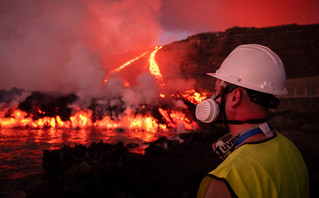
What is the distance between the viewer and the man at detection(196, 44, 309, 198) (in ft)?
3.69

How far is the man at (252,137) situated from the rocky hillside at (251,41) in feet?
127

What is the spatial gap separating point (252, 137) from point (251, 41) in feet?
155

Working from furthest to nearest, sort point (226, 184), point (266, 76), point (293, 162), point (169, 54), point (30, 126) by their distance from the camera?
point (169, 54), point (30, 126), point (266, 76), point (293, 162), point (226, 184)

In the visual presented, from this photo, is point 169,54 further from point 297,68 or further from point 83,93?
point 297,68

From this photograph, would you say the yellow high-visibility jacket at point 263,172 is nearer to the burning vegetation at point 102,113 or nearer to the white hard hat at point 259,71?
the white hard hat at point 259,71

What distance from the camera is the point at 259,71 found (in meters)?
1.64

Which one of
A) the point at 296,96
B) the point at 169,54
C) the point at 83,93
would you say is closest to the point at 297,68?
the point at 296,96

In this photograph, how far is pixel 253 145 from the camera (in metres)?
1.30

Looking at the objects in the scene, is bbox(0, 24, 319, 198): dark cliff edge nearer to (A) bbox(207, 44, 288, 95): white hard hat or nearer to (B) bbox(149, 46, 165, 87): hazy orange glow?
(A) bbox(207, 44, 288, 95): white hard hat

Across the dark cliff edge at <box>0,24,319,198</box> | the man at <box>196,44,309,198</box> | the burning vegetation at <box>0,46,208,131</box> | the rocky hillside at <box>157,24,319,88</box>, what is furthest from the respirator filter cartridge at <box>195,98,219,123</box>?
the rocky hillside at <box>157,24,319,88</box>

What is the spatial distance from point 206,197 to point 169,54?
4914 centimetres

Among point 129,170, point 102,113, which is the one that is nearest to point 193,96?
point 102,113

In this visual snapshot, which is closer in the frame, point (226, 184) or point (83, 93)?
point (226, 184)

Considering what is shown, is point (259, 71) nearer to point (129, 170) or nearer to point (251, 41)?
point (129, 170)
